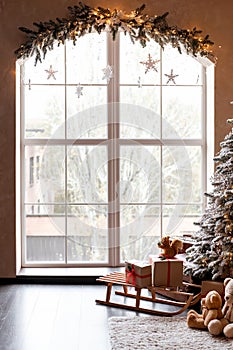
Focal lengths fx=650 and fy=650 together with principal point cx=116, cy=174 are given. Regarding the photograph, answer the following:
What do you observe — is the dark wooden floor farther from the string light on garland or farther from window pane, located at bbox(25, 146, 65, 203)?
the string light on garland

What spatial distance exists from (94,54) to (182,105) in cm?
108

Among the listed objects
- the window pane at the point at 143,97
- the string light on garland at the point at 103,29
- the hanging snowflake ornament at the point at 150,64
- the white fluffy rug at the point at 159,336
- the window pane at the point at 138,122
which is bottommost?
the white fluffy rug at the point at 159,336

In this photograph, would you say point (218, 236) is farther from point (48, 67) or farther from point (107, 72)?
point (48, 67)

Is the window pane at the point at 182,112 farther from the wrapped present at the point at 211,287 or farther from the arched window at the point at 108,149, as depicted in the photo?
the wrapped present at the point at 211,287

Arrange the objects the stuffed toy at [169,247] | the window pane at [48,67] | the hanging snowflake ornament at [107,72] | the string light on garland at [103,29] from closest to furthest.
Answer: the stuffed toy at [169,247] → the string light on garland at [103,29] → the hanging snowflake ornament at [107,72] → the window pane at [48,67]

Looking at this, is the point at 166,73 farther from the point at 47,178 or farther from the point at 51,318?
the point at 51,318

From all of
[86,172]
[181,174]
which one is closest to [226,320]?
[181,174]

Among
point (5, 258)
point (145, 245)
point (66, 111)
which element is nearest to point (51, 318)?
point (5, 258)

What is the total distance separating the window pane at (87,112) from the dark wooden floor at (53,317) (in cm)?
164

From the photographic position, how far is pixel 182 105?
6902mm

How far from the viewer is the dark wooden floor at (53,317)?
454 cm

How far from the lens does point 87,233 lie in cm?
690

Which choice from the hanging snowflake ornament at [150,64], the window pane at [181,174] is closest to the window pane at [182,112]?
the window pane at [181,174]

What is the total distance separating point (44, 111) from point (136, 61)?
3.64 ft
